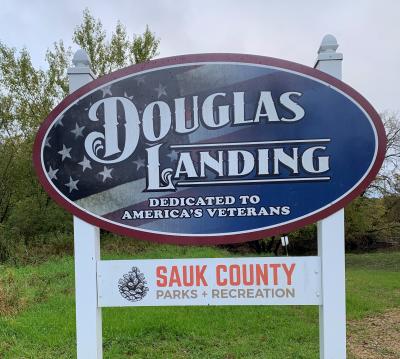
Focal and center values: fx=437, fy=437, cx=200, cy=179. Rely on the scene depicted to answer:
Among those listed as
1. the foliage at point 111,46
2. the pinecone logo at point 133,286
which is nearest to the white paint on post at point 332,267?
the pinecone logo at point 133,286

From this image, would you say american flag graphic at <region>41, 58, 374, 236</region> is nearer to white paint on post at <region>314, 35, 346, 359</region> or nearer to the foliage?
white paint on post at <region>314, 35, 346, 359</region>

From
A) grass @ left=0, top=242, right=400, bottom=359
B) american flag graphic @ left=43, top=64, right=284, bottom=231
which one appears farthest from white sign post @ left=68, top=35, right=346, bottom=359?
grass @ left=0, top=242, right=400, bottom=359

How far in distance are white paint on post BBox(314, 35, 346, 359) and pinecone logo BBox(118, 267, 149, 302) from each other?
1.19m

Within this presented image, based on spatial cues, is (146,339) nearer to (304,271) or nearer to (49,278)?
(304,271)

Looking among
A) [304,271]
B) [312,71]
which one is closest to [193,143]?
[312,71]

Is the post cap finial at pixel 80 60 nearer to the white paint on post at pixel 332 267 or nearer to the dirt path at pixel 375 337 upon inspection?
the white paint on post at pixel 332 267

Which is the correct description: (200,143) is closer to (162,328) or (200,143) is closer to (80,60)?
(80,60)

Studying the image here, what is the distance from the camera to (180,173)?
9.69 ft

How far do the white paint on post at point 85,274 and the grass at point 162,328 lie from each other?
162 cm

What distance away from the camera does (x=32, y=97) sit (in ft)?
55.9

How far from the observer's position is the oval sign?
9.34 feet

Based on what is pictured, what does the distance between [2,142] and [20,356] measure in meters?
14.2

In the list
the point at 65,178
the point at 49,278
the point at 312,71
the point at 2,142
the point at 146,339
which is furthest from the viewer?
the point at 2,142

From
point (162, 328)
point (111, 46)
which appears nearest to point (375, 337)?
point (162, 328)
